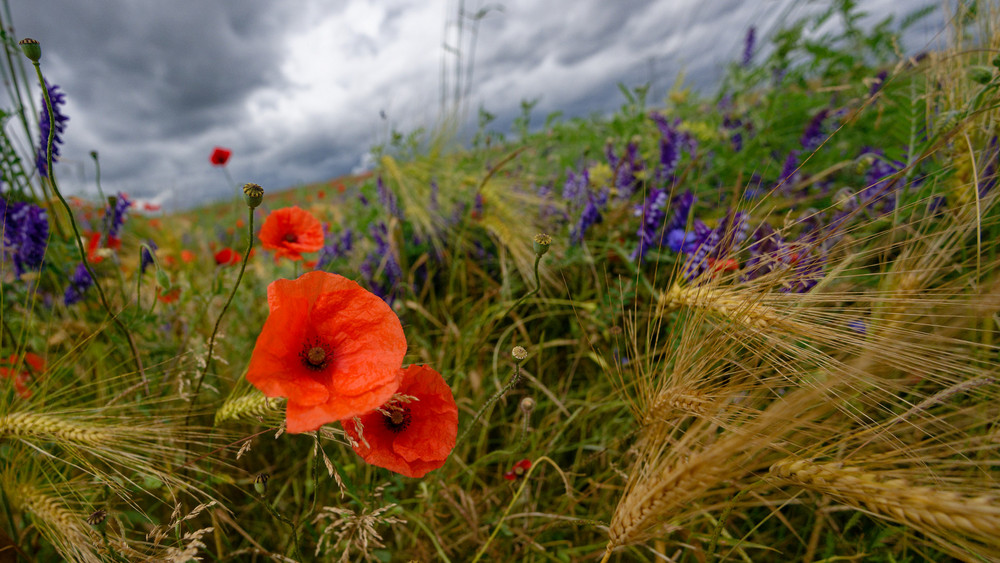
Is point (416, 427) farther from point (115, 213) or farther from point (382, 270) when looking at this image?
point (115, 213)

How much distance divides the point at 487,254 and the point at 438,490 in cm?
123

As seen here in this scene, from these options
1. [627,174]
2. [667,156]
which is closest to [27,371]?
[627,174]

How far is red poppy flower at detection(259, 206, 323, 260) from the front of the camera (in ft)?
3.96

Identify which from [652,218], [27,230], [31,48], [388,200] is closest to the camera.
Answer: [31,48]

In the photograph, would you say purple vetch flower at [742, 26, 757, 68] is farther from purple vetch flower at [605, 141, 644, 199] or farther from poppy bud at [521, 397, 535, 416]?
poppy bud at [521, 397, 535, 416]

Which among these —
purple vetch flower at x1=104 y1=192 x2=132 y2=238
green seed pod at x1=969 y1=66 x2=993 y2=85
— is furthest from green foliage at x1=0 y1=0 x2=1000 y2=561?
purple vetch flower at x1=104 y1=192 x2=132 y2=238

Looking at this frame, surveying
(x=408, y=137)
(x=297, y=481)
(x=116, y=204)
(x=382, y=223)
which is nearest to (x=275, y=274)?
(x=382, y=223)

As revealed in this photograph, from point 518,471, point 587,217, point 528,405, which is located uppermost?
point 587,217

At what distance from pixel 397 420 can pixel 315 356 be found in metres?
0.20

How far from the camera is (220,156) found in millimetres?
2104

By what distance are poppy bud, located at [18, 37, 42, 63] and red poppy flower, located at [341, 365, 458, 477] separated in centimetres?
85

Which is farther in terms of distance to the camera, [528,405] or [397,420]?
[528,405]

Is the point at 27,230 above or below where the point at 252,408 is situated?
above

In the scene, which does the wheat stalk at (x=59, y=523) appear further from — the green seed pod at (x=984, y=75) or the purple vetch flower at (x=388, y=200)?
the green seed pod at (x=984, y=75)
